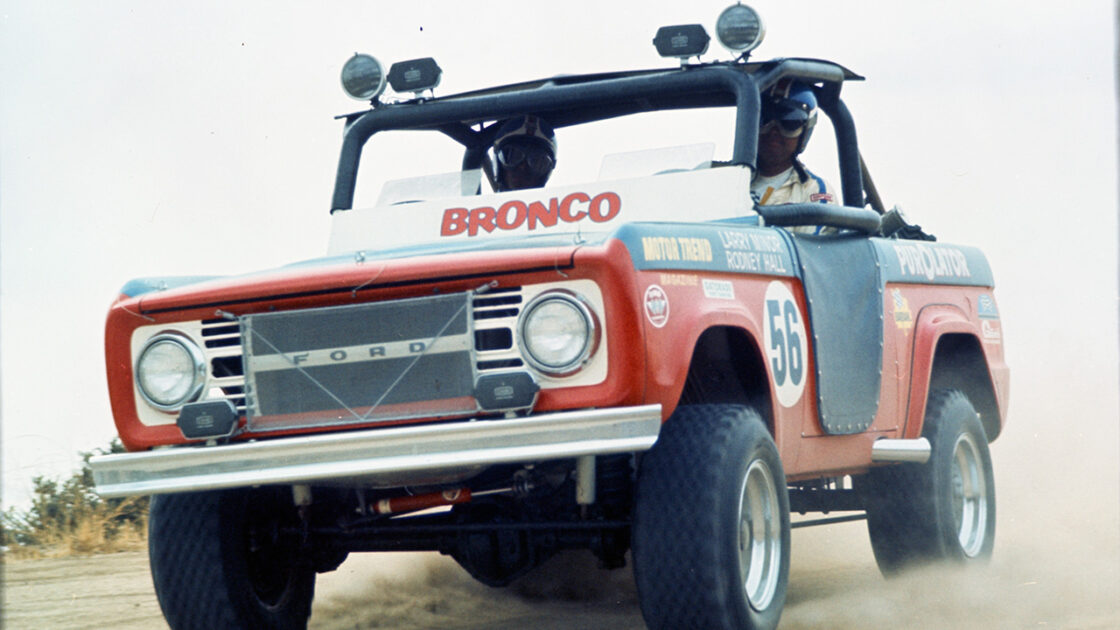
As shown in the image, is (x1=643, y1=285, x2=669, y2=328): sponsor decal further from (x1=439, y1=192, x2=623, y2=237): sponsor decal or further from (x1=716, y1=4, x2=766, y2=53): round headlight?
(x1=716, y1=4, x2=766, y2=53): round headlight

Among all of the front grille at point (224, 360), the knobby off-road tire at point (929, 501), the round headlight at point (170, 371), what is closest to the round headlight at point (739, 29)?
the knobby off-road tire at point (929, 501)

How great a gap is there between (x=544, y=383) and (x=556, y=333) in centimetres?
14

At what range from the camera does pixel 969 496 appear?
648 centimetres

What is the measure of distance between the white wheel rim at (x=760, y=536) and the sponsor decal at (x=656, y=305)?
0.59m

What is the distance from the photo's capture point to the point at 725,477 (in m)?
3.94

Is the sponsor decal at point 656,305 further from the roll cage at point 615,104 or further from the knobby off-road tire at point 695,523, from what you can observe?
the roll cage at point 615,104

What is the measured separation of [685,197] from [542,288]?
5.03 feet

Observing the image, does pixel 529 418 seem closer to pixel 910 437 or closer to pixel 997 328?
pixel 910 437

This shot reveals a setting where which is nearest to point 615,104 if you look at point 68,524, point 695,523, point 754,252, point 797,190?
point 797,190

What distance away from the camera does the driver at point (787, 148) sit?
5789 mm

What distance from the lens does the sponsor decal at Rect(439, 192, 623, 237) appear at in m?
5.29

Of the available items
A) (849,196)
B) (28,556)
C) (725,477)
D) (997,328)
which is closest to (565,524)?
(725,477)

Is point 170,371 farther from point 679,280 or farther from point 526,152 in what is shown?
point 526,152

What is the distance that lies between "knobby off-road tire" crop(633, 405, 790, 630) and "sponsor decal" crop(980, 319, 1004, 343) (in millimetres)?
2839
